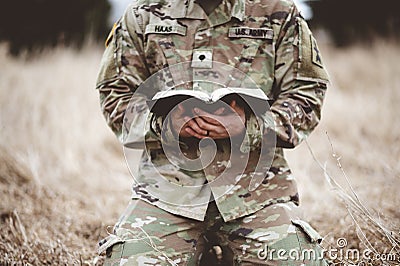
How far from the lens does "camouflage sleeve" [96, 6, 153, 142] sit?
2.14 metres

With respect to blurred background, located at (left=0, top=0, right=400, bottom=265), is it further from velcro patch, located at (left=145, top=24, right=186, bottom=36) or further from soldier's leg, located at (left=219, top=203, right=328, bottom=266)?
velcro patch, located at (left=145, top=24, right=186, bottom=36)

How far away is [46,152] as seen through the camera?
452cm

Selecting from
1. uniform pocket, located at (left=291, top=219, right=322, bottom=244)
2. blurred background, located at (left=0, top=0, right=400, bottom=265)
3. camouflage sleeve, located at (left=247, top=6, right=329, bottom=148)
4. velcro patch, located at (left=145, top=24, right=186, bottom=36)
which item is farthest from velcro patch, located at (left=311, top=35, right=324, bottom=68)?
uniform pocket, located at (left=291, top=219, right=322, bottom=244)

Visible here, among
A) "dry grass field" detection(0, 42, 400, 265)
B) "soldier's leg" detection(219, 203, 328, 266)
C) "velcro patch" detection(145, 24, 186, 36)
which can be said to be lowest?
"dry grass field" detection(0, 42, 400, 265)

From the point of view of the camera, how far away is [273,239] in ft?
6.31

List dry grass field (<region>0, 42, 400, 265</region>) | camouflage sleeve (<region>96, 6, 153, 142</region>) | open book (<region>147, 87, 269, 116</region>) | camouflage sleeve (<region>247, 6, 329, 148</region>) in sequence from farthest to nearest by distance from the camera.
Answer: dry grass field (<region>0, 42, 400, 265</region>), camouflage sleeve (<region>96, 6, 153, 142</region>), camouflage sleeve (<region>247, 6, 329, 148</region>), open book (<region>147, 87, 269, 116</region>)

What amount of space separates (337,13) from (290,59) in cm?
788

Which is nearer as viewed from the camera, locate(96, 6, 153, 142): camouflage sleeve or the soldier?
the soldier

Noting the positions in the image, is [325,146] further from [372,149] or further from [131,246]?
[131,246]

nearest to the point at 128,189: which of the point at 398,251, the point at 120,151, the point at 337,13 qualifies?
the point at 120,151

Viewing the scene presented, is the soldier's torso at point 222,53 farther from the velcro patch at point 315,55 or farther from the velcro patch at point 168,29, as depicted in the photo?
the velcro patch at point 315,55

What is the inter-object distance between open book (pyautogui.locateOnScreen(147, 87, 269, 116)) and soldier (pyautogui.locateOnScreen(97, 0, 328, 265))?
0.02m

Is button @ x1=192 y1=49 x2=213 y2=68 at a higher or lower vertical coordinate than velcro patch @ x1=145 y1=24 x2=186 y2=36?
lower

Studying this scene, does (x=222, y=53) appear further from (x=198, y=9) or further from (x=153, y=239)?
(x=153, y=239)
